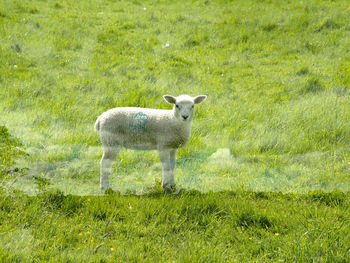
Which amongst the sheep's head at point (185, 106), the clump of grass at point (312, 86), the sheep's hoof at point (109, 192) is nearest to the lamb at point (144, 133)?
the sheep's head at point (185, 106)

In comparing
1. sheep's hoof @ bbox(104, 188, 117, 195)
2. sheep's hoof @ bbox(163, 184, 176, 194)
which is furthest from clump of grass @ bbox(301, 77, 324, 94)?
sheep's hoof @ bbox(104, 188, 117, 195)

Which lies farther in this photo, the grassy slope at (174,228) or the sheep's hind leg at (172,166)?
the sheep's hind leg at (172,166)

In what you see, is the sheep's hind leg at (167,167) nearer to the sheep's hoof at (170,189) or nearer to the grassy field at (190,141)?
the sheep's hoof at (170,189)

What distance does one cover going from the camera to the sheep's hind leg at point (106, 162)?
4754 millimetres

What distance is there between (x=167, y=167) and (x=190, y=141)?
2.76 feet

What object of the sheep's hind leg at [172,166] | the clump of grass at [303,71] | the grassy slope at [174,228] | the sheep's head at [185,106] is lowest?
the grassy slope at [174,228]

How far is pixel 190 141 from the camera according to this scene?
5.62 meters

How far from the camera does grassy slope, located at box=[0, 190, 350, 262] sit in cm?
364

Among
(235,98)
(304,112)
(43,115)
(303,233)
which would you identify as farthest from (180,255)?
(235,98)

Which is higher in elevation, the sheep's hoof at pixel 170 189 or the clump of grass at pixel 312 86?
the clump of grass at pixel 312 86

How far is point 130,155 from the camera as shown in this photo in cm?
526

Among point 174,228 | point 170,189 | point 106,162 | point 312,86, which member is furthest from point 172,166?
point 312,86

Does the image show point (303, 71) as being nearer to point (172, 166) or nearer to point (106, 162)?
point (172, 166)

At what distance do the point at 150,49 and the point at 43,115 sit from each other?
4.60 metres
